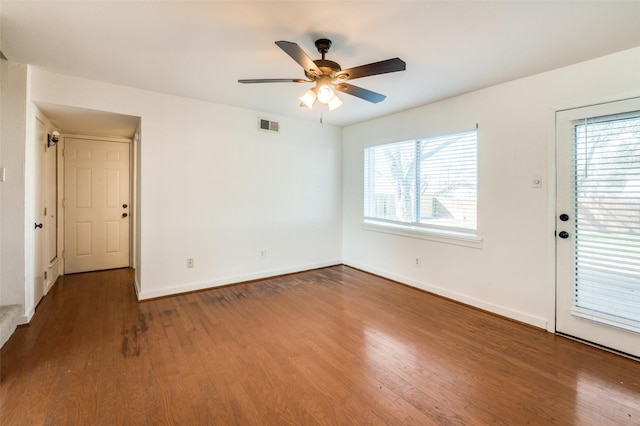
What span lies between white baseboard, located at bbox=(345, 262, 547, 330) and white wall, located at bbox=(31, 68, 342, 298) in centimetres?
135

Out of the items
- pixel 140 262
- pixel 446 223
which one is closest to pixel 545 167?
pixel 446 223

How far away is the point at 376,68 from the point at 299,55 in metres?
0.55

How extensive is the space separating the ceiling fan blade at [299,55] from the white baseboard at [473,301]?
2.97 m

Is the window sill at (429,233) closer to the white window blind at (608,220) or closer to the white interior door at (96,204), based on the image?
the white window blind at (608,220)

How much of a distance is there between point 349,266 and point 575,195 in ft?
10.7

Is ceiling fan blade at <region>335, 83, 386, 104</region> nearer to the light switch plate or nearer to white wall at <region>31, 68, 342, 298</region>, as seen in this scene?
the light switch plate

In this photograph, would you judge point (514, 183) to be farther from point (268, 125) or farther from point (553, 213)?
point (268, 125)

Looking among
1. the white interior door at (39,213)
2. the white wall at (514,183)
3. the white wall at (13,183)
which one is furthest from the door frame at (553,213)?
the white interior door at (39,213)

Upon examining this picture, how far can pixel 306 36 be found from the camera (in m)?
2.19

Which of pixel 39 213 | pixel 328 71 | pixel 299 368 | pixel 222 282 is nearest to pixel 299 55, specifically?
pixel 328 71

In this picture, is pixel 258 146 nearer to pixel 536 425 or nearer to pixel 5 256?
pixel 5 256

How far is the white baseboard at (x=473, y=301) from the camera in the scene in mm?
2876

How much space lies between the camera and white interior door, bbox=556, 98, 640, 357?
2.33 meters

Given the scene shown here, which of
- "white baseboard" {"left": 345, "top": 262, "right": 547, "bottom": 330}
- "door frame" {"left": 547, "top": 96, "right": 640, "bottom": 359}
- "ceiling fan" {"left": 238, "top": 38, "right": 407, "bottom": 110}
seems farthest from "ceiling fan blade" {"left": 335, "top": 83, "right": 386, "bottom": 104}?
"white baseboard" {"left": 345, "top": 262, "right": 547, "bottom": 330}
